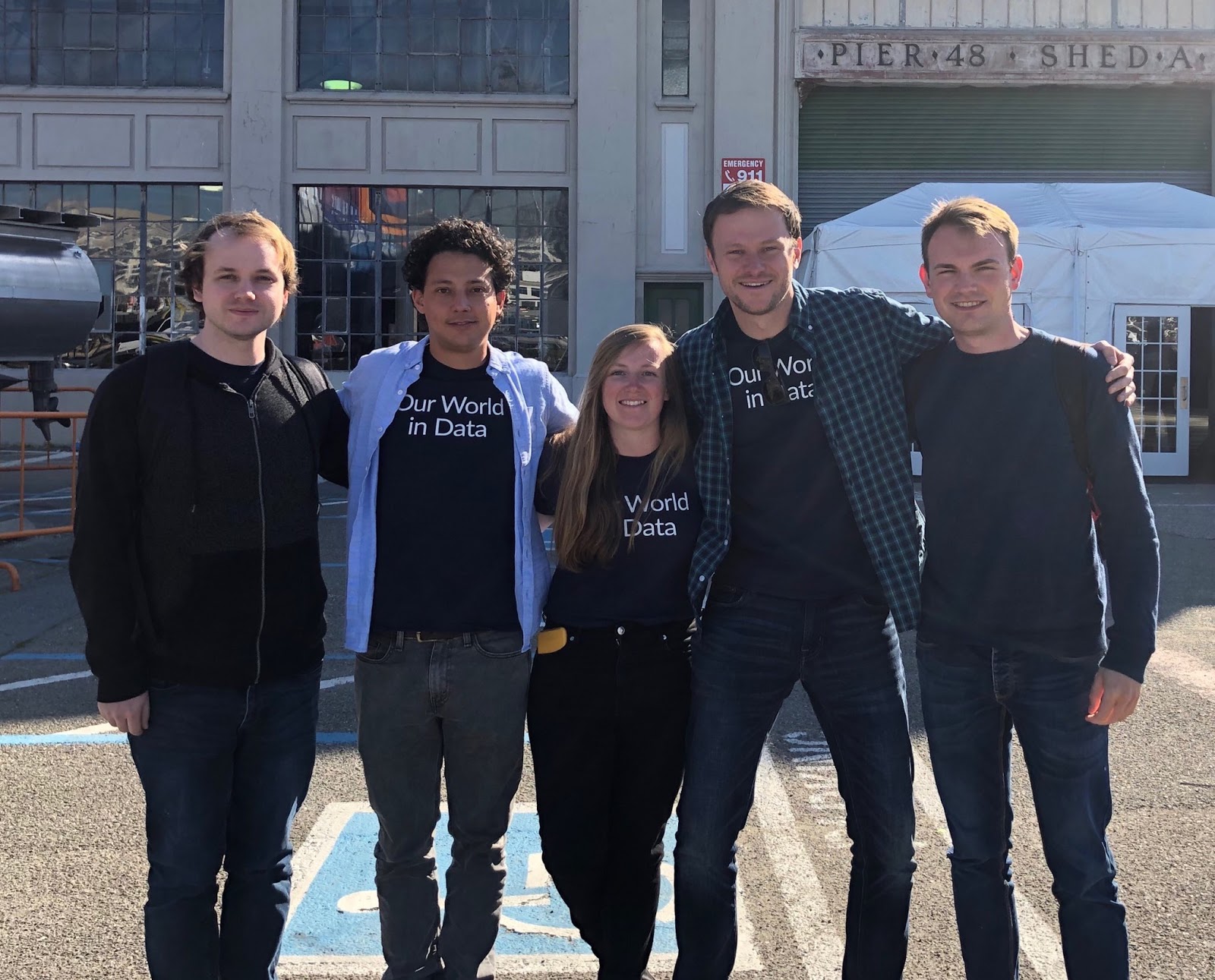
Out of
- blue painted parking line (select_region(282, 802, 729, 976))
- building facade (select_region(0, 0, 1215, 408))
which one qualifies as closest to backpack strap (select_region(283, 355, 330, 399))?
blue painted parking line (select_region(282, 802, 729, 976))

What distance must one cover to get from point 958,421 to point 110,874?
117 inches

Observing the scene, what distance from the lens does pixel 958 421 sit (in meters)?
2.75

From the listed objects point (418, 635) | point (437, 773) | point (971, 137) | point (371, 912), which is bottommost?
point (371, 912)

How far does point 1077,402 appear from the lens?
2.68m

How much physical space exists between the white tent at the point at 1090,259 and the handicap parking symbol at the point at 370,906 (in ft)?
35.2

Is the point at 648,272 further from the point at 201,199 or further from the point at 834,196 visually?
the point at 201,199

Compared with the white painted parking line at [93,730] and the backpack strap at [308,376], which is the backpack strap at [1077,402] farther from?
the white painted parking line at [93,730]

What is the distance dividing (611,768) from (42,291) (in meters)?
8.00

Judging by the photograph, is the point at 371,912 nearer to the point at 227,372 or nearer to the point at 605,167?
the point at 227,372

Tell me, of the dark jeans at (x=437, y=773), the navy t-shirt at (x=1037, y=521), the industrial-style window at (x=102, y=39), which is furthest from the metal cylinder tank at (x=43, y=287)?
the industrial-style window at (x=102, y=39)

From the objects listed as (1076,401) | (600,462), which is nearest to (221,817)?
(600,462)

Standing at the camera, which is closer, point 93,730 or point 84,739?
point 84,739

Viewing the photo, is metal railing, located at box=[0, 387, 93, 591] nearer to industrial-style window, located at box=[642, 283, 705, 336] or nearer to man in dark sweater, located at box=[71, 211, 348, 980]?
man in dark sweater, located at box=[71, 211, 348, 980]

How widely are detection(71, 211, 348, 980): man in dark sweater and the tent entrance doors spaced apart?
45.7 feet
